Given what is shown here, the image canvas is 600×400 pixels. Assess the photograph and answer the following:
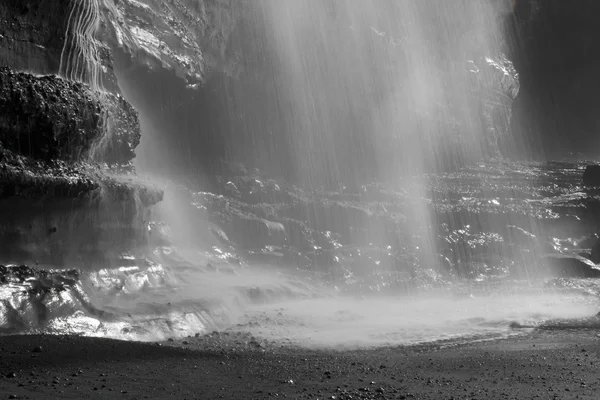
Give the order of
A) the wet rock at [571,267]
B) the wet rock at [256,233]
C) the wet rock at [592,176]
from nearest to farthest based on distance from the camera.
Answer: the wet rock at [256,233]
the wet rock at [571,267]
the wet rock at [592,176]

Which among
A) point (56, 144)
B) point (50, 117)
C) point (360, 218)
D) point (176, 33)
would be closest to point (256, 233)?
point (360, 218)

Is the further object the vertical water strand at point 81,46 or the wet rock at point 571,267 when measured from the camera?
the wet rock at point 571,267

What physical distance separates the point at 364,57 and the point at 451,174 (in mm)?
7027

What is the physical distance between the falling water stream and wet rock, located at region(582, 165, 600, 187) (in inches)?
33.6

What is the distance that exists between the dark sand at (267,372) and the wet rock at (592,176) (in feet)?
69.4

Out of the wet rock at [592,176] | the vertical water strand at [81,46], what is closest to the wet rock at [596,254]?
the wet rock at [592,176]

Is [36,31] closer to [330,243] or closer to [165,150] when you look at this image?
[165,150]

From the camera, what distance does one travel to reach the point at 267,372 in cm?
711

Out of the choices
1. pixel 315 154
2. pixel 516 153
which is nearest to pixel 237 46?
pixel 315 154

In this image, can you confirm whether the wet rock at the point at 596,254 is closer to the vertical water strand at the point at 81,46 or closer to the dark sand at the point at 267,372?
the dark sand at the point at 267,372

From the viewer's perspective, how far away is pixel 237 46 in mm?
22656

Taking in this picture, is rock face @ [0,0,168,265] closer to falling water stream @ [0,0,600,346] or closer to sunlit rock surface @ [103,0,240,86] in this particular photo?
falling water stream @ [0,0,600,346]

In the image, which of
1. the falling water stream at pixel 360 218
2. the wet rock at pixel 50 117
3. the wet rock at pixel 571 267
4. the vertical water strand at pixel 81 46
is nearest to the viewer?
the wet rock at pixel 50 117

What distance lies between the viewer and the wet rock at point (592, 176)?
91.3 ft
